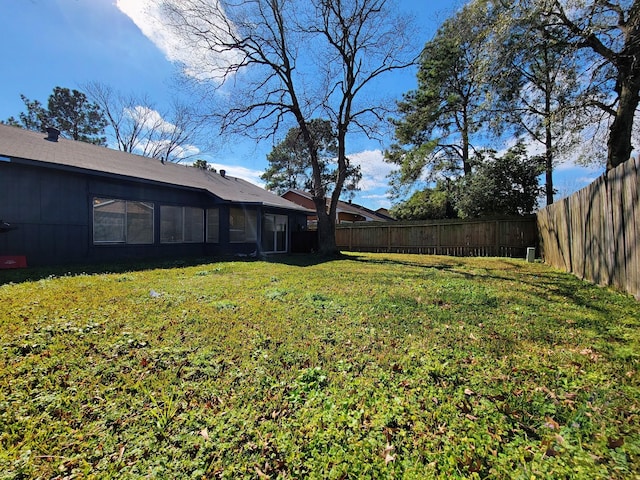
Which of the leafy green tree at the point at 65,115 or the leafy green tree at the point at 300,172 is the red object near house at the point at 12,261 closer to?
the leafy green tree at the point at 300,172

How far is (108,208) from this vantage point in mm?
9539

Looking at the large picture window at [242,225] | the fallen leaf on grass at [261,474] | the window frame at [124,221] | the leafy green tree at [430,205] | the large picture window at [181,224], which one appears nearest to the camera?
the fallen leaf on grass at [261,474]

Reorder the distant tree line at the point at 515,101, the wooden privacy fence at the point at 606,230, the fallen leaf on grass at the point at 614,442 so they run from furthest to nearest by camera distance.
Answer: the distant tree line at the point at 515,101 → the wooden privacy fence at the point at 606,230 → the fallen leaf on grass at the point at 614,442

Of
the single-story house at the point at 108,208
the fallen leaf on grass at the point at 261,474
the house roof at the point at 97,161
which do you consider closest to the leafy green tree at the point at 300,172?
the house roof at the point at 97,161

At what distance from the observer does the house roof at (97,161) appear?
8.05 meters

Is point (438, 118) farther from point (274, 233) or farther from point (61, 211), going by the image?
point (61, 211)

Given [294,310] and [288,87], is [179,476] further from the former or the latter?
[288,87]

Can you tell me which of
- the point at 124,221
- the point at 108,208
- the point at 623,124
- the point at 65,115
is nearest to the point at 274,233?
the point at 124,221

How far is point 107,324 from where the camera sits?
11.6 feet

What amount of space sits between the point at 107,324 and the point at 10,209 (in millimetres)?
7143

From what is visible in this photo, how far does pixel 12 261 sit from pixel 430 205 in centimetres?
2087

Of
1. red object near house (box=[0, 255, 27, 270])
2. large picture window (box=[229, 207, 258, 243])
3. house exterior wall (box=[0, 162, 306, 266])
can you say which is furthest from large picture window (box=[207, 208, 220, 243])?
red object near house (box=[0, 255, 27, 270])

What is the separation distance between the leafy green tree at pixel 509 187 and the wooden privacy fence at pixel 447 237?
77.8 inches

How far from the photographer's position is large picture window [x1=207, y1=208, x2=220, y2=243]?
12352 mm
